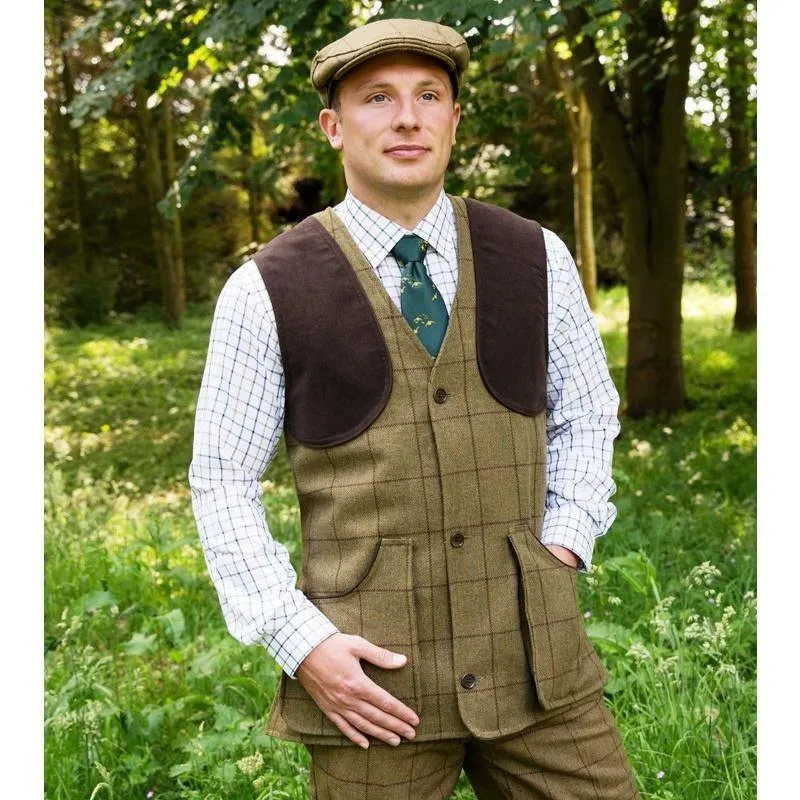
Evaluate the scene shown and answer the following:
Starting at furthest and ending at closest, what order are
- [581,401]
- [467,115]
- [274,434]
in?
1. [467,115]
2. [581,401]
3. [274,434]

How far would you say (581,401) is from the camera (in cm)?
203

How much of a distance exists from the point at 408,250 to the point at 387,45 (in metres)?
0.35

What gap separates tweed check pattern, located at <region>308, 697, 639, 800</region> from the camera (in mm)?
1794

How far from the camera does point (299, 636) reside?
1.74 m

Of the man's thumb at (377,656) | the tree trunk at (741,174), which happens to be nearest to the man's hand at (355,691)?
the man's thumb at (377,656)

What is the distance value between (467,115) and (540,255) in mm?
6077

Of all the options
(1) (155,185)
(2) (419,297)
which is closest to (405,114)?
(2) (419,297)

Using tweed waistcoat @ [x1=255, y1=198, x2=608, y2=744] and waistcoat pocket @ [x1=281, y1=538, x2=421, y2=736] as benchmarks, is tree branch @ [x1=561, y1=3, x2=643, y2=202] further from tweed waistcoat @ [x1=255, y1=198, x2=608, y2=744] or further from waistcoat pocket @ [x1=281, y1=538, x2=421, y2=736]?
waistcoat pocket @ [x1=281, y1=538, x2=421, y2=736]

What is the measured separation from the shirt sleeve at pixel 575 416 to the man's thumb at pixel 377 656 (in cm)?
37

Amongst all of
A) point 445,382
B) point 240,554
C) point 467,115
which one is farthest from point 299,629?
point 467,115

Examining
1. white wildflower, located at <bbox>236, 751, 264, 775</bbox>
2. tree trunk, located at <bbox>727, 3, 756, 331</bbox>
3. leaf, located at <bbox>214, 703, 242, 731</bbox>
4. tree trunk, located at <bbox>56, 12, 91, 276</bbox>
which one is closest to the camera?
white wildflower, located at <bbox>236, 751, 264, 775</bbox>

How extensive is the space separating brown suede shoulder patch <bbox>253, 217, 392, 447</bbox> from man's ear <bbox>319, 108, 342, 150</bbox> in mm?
271

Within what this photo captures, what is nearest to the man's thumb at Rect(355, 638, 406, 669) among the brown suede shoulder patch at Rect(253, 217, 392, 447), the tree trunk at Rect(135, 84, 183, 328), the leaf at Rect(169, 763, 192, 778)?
the brown suede shoulder patch at Rect(253, 217, 392, 447)

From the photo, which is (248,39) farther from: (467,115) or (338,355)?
(338,355)
